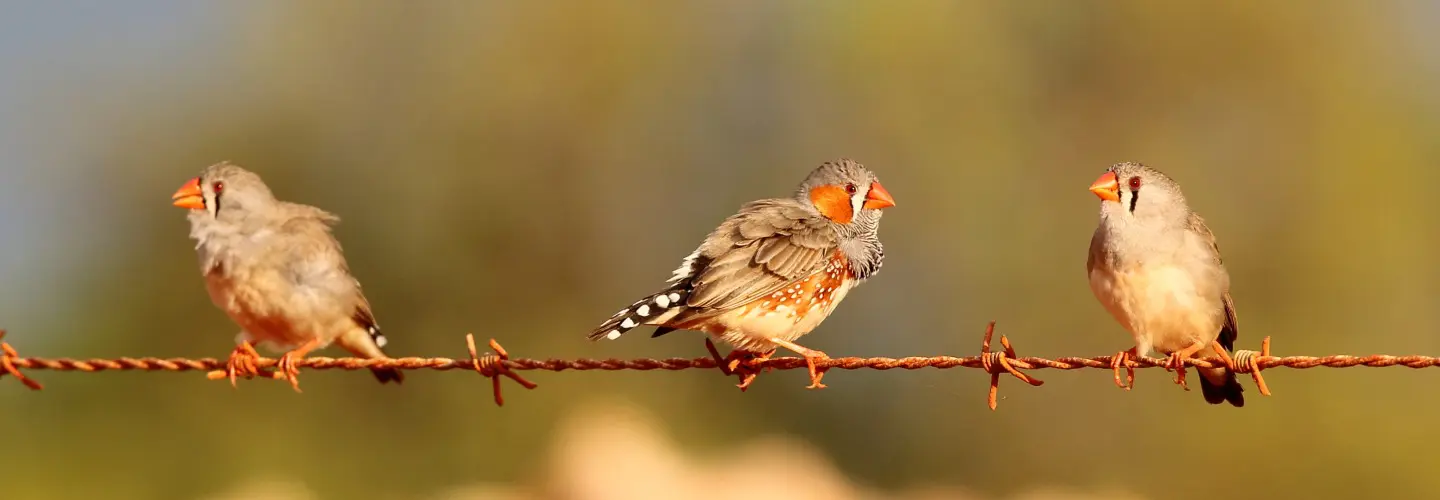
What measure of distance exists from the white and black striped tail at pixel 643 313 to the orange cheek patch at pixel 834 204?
0.76 metres

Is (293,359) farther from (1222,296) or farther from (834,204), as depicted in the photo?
(1222,296)

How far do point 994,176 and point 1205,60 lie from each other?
10.4ft

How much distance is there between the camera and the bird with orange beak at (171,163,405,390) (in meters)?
5.44

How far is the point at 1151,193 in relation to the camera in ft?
16.5

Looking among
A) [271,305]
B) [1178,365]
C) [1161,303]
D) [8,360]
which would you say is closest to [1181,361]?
[1178,365]

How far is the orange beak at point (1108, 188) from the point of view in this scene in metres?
5.02

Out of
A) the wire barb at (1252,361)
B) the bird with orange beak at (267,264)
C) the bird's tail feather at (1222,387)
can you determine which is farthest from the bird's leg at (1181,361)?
the bird with orange beak at (267,264)

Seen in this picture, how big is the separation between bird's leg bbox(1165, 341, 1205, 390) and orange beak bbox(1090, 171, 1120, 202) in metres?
0.57

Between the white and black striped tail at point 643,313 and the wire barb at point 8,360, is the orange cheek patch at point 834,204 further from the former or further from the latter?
the wire barb at point 8,360

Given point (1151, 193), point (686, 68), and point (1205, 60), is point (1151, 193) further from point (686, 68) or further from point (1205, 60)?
point (686, 68)

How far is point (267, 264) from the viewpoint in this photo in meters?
A: 5.45

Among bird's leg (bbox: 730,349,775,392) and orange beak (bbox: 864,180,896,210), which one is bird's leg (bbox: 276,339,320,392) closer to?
bird's leg (bbox: 730,349,775,392)

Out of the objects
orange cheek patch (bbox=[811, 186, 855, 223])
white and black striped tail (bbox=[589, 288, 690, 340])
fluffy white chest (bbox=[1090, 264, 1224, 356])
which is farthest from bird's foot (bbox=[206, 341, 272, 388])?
fluffy white chest (bbox=[1090, 264, 1224, 356])

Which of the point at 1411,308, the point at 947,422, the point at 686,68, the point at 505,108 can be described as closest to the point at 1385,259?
the point at 1411,308
